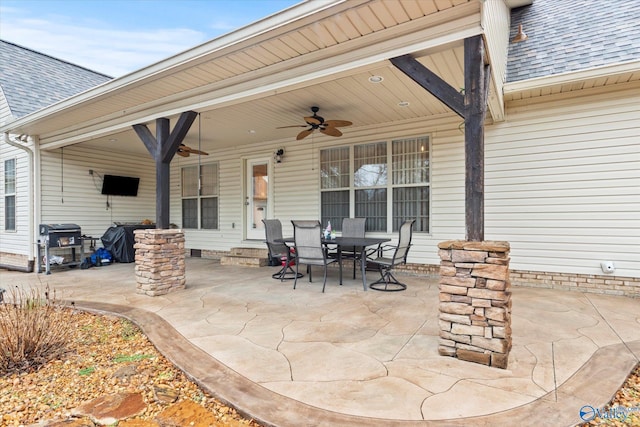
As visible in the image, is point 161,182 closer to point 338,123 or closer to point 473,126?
point 338,123

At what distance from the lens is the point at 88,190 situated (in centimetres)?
789

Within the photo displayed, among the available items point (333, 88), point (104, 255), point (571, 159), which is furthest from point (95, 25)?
point (571, 159)

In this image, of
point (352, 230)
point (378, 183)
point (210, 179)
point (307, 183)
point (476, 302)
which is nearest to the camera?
point (476, 302)

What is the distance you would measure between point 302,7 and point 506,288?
2785 millimetres

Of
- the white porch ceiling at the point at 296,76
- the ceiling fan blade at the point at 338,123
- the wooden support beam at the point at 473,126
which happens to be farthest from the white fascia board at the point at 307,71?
the ceiling fan blade at the point at 338,123

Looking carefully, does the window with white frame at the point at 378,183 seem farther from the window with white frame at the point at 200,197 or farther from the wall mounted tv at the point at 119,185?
the wall mounted tv at the point at 119,185

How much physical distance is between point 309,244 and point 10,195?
25.2 feet

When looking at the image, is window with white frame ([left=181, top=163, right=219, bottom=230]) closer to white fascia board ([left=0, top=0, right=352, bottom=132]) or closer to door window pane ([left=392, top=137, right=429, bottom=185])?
white fascia board ([left=0, top=0, right=352, bottom=132])

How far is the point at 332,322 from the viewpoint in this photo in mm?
3307

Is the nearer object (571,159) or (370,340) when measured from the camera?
(370,340)

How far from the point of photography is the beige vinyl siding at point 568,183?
14.1 feet

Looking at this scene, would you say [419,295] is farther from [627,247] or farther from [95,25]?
[95,25]

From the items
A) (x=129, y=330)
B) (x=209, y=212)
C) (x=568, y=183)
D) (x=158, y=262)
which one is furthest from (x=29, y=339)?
(x=568, y=183)

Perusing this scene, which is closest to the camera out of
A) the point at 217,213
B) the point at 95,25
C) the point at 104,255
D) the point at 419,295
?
the point at 419,295
